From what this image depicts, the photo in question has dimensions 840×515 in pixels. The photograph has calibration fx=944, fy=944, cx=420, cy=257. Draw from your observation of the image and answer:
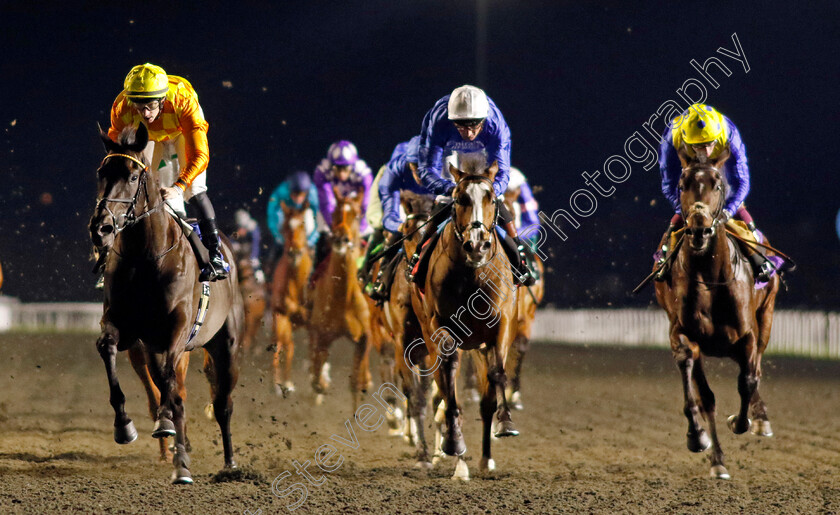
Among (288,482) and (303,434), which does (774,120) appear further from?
(288,482)

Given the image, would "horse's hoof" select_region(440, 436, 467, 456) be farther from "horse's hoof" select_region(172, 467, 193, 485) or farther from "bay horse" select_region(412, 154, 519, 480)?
"horse's hoof" select_region(172, 467, 193, 485)

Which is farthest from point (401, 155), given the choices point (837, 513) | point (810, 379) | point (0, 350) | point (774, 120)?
point (774, 120)

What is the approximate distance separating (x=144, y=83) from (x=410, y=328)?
310 centimetres

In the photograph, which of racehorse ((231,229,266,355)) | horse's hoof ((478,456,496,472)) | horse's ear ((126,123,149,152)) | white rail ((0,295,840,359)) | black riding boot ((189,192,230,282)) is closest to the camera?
horse's ear ((126,123,149,152))

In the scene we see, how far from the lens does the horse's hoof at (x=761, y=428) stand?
7367 mm

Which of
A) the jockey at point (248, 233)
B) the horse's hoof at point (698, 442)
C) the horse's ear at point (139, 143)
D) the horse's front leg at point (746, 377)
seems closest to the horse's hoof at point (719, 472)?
the horse's front leg at point (746, 377)

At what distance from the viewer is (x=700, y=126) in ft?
23.2

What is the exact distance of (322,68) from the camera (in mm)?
28922

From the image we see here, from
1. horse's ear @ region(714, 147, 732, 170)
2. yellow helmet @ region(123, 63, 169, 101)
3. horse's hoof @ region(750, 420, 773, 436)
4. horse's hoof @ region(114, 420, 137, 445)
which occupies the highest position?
yellow helmet @ region(123, 63, 169, 101)

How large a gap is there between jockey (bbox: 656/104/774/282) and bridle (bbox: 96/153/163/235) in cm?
389

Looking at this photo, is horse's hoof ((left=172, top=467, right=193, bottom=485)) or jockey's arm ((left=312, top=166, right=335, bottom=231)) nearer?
horse's hoof ((left=172, top=467, right=193, bottom=485))

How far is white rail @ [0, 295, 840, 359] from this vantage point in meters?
18.3

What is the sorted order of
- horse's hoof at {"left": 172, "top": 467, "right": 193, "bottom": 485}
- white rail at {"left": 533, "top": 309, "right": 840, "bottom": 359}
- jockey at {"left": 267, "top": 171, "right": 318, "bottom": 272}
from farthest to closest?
white rail at {"left": 533, "top": 309, "right": 840, "bottom": 359} < jockey at {"left": 267, "top": 171, "right": 318, "bottom": 272} < horse's hoof at {"left": 172, "top": 467, "right": 193, "bottom": 485}

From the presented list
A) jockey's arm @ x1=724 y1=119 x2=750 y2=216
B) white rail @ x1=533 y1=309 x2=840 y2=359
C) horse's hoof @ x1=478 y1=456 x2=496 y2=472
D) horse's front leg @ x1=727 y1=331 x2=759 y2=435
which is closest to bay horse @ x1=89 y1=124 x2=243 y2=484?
horse's hoof @ x1=478 y1=456 x2=496 y2=472
